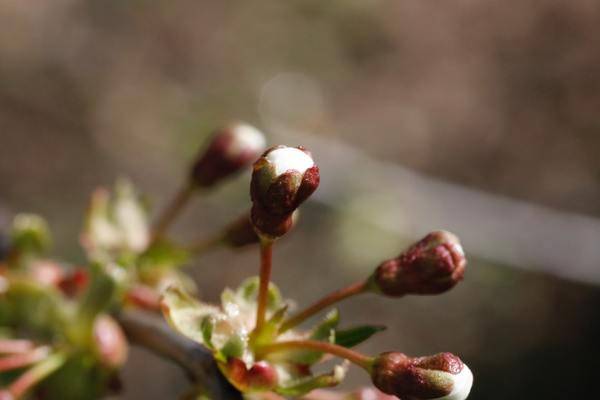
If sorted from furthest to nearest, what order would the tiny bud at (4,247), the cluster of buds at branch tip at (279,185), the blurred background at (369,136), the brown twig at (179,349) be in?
the blurred background at (369,136)
the tiny bud at (4,247)
the brown twig at (179,349)
the cluster of buds at branch tip at (279,185)

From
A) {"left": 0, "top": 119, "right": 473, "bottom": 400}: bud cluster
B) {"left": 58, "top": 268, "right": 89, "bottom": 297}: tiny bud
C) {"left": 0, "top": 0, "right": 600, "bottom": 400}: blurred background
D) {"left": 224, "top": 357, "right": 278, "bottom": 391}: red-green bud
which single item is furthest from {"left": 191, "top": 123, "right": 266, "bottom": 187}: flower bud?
{"left": 0, "top": 0, "right": 600, "bottom": 400}: blurred background

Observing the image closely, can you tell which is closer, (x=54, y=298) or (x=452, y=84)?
(x=54, y=298)

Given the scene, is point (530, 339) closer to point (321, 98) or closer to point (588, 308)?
point (588, 308)

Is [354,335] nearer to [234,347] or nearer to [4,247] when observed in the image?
[234,347]

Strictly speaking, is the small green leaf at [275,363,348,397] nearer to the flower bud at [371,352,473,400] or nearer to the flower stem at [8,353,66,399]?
the flower bud at [371,352,473,400]

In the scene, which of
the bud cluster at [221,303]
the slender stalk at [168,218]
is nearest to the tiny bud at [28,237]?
the bud cluster at [221,303]

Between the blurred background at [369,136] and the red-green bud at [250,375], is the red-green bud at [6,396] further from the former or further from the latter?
the blurred background at [369,136]

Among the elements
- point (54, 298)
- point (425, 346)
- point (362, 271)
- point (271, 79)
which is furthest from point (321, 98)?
point (54, 298)
